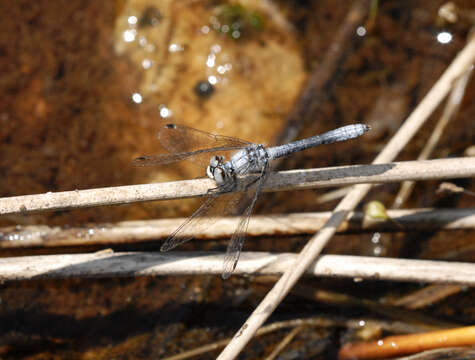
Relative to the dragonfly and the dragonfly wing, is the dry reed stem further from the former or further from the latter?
the dragonfly wing

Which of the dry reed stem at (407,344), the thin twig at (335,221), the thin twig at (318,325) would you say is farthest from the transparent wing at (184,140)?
the dry reed stem at (407,344)

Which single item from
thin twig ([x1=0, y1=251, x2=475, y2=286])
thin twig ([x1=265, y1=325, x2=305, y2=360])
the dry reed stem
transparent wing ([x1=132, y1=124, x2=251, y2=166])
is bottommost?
the dry reed stem

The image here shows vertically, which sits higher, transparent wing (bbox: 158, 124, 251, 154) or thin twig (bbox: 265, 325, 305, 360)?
transparent wing (bbox: 158, 124, 251, 154)

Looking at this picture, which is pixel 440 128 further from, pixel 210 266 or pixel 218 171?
pixel 210 266

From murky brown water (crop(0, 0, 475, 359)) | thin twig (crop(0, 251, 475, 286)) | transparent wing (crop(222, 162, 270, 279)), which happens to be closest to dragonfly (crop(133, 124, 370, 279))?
transparent wing (crop(222, 162, 270, 279))

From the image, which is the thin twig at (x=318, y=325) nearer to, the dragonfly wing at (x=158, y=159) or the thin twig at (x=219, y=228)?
the thin twig at (x=219, y=228)

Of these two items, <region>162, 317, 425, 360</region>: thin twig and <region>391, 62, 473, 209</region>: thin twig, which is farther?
<region>391, 62, 473, 209</region>: thin twig

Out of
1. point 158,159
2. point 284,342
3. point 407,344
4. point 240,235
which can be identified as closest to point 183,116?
point 158,159
